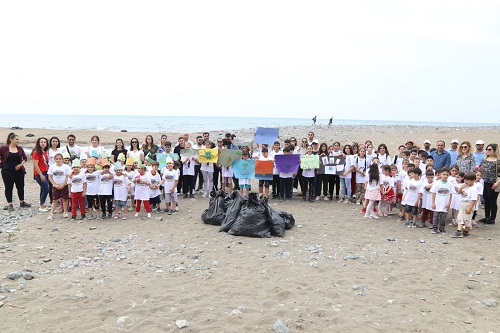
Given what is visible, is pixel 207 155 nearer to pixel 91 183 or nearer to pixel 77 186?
pixel 91 183

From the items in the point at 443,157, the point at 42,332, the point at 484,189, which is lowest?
the point at 42,332

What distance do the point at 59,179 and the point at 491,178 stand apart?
9.86 m

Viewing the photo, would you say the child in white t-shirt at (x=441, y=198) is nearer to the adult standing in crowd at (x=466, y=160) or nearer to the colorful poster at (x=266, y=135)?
the adult standing in crowd at (x=466, y=160)

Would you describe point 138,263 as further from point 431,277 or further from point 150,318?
point 431,277

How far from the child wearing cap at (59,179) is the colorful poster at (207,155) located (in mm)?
3691

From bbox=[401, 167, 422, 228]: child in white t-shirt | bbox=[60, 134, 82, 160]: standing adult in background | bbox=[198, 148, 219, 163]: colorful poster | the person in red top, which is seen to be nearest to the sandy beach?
bbox=[401, 167, 422, 228]: child in white t-shirt

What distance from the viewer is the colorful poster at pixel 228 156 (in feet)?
38.1

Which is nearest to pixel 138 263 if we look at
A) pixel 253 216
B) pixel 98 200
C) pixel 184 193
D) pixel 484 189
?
pixel 253 216

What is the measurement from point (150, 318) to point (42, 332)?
1134 millimetres

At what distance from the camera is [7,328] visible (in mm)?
4293

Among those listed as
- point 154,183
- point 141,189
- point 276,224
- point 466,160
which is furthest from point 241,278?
point 466,160

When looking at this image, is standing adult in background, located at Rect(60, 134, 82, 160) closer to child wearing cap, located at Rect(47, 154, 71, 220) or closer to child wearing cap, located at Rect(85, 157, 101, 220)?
child wearing cap, located at Rect(47, 154, 71, 220)

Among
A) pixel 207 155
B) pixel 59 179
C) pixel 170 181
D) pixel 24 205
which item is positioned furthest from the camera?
pixel 207 155

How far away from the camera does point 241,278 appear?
5.65m
